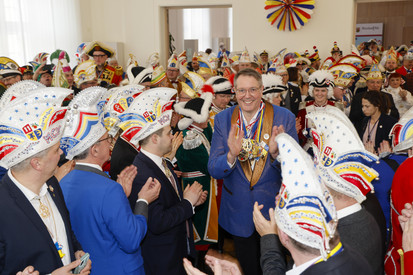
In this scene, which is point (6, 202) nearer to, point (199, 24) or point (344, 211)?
point (344, 211)

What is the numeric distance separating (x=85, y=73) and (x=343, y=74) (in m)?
3.91

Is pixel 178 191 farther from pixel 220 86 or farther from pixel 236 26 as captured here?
pixel 236 26

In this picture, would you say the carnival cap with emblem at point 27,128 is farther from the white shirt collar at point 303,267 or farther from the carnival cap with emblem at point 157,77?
the carnival cap with emblem at point 157,77

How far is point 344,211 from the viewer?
176 cm

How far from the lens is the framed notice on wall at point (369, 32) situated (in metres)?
17.6

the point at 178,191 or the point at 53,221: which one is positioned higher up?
the point at 53,221

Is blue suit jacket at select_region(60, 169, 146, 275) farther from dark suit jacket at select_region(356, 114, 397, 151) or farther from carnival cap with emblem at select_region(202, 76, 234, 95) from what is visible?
dark suit jacket at select_region(356, 114, 397, 151)

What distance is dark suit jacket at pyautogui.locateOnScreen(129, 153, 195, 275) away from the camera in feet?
7.48

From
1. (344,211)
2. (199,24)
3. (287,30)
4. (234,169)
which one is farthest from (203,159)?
(199,24)

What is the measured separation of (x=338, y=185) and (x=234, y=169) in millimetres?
1169

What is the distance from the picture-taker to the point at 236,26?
1170 cm

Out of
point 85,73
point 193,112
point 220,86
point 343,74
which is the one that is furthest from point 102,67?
point 343,74

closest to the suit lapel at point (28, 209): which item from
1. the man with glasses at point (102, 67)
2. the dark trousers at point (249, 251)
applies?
the dark trousers at point (249, 251)

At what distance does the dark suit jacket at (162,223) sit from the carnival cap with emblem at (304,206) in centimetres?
99
